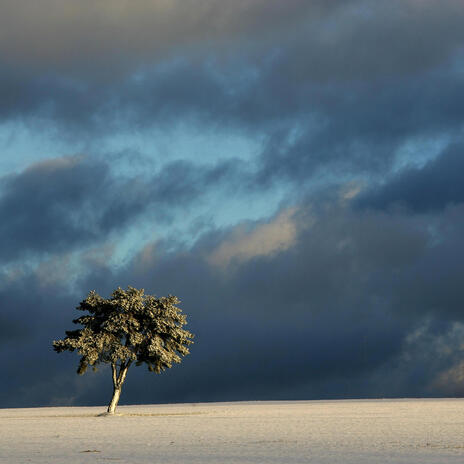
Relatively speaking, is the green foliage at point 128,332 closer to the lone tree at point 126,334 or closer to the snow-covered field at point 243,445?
the lone tree at point 126,334

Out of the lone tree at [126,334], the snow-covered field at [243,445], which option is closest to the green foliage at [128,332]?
the lone tree at [126,334]

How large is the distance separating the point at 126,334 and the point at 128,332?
110 cm

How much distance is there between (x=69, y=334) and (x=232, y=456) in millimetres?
50057

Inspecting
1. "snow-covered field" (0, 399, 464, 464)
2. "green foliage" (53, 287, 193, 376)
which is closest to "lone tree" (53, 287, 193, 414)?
"green foliage" (53, 287, 193, 376)

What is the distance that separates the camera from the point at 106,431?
2170 inches

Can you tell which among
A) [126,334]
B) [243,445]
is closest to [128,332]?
[126,334]

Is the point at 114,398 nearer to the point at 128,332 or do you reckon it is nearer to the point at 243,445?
the point at 128,332

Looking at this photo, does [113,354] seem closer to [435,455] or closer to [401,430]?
[401,430]

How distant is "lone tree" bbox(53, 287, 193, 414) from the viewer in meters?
78.8

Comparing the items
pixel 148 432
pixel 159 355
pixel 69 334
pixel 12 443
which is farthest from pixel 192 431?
pixel 69 334

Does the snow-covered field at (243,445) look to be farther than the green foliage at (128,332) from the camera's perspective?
No

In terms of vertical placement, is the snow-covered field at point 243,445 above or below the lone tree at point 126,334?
below

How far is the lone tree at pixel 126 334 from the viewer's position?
78.8m

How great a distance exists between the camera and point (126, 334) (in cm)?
8000
